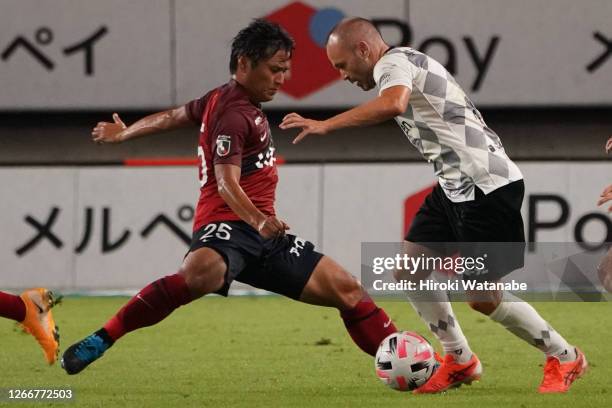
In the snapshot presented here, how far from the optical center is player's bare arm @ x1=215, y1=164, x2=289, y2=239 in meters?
5.25

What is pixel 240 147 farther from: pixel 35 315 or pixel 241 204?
pixel 35 315

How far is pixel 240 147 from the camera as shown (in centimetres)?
553

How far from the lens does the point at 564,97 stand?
523 inches

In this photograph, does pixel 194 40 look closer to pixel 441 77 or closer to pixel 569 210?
pixel 569 210

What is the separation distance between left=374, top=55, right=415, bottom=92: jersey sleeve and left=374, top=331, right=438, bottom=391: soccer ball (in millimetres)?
1077

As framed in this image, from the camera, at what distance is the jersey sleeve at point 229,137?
5.48 metres

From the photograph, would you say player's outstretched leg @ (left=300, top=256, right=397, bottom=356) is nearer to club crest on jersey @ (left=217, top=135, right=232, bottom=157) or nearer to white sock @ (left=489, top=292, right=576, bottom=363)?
white sock @ (left=489, top=292, right=576, bottom=363)

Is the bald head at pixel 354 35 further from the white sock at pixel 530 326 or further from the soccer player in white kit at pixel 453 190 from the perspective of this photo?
the white sock at pixel 530 326

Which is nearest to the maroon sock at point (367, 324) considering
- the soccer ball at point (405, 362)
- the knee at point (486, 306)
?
the soccer ball at point (405, 362)

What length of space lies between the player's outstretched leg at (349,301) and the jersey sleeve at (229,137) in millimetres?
634

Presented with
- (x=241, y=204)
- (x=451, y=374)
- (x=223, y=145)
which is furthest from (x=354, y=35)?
(x=451, y=374)

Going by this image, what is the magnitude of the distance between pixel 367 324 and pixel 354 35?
1.24 metres

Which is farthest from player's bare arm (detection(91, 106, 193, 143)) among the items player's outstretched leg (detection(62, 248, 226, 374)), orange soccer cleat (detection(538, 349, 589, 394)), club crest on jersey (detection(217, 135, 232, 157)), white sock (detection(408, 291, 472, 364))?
orange soccer cleat (detection(538, 349, 589, 394))

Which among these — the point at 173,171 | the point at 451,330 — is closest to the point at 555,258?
the point at 173,171
